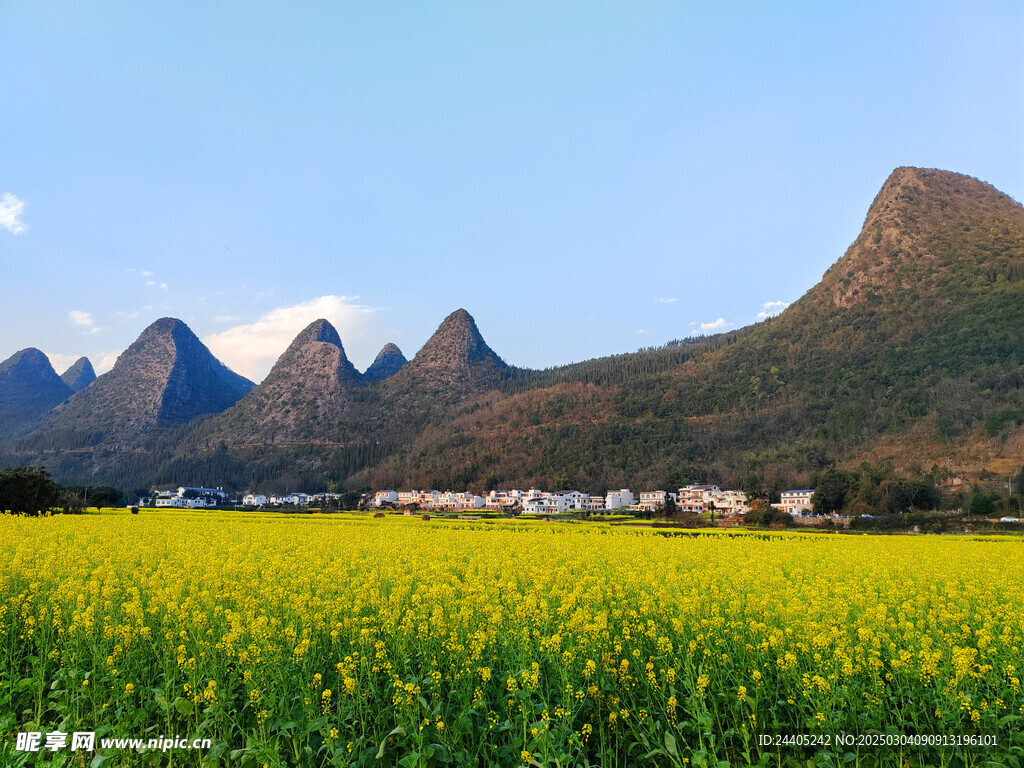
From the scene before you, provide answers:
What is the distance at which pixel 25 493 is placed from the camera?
96.8 ft

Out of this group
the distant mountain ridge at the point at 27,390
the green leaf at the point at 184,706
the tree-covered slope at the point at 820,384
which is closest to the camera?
the green leaf at the point at 184,706

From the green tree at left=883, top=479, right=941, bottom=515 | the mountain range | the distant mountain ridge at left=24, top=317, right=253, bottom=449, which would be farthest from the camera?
the distant mountain ridge at left=24, top=317, right=253, bottom=449

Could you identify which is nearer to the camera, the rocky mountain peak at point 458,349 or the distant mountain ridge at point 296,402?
the distant mountain ridge at point 296,402

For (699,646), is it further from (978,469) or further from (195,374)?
(195,374)

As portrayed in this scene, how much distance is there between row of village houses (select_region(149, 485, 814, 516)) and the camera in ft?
160

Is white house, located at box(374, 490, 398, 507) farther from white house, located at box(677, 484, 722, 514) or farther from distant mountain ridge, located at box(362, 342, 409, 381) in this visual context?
distant mountain ridge, located at box(362, 342, 409, 381)

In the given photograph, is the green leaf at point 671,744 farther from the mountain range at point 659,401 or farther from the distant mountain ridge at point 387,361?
the distant mountain ridge at point 387,361

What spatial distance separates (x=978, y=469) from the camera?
45.8m

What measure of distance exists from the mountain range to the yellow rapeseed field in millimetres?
52155

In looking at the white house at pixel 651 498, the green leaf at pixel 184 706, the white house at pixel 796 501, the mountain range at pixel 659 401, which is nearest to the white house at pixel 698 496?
the white house at pixel 651 498

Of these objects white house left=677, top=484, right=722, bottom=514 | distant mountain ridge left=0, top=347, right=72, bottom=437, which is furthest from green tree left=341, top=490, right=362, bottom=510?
distant mountain ridge left=0, top=347, right=72, bottom=437

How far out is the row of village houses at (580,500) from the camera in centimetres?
4862

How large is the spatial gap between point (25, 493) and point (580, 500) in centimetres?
4661

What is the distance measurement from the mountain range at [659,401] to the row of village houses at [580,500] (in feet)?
15.9
